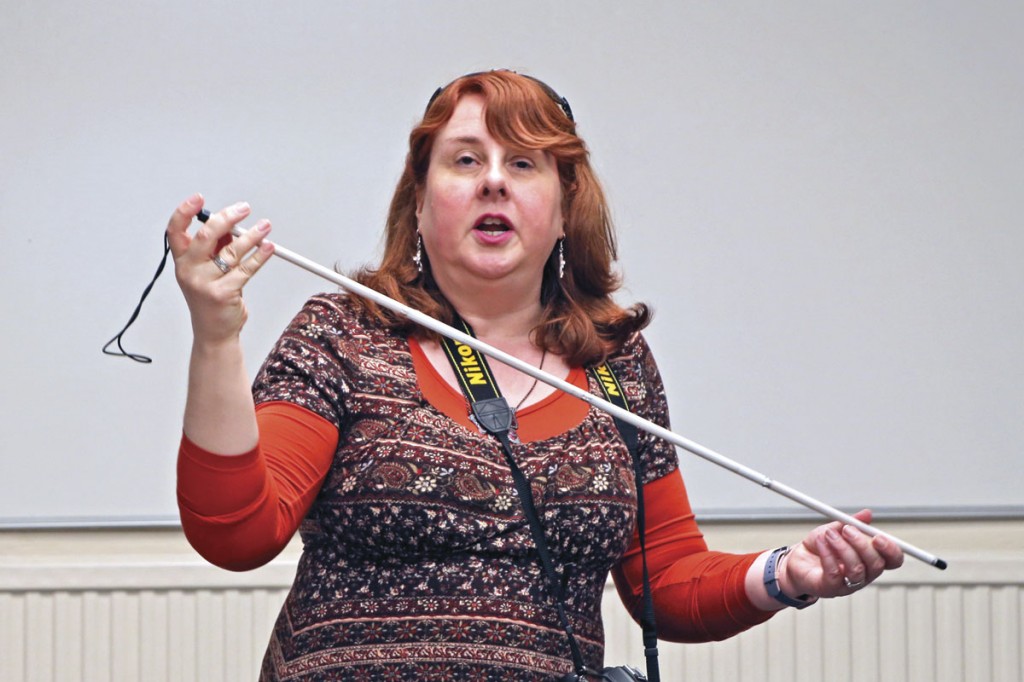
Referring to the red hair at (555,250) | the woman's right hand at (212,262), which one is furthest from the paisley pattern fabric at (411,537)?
the woman's right hand at (212,262)

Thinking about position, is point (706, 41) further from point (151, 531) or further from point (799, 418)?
point (151, 531)

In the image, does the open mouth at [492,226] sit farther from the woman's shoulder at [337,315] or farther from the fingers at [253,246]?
the fingers at [253,246]

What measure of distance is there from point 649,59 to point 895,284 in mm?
780

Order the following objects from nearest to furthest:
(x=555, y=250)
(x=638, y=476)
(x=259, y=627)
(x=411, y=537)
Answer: (x=411, y=537) < (x=638, y=476) < (x=555, y=250) < (x=259, y=627)

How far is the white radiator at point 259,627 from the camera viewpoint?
9.42 feet

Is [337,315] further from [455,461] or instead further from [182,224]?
[182,224]

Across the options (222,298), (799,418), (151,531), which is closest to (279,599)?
(151,531)

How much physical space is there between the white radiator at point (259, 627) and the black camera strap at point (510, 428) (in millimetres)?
1347

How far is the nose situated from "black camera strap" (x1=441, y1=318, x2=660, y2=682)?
165 mm

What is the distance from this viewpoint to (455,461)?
1.39m

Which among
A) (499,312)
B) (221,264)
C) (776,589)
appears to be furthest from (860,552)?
(221,264)

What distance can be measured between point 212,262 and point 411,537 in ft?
1.33

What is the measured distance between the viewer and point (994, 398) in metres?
2.98

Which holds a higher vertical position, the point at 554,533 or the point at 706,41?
the point at 706,41
